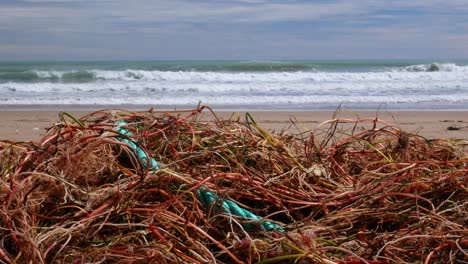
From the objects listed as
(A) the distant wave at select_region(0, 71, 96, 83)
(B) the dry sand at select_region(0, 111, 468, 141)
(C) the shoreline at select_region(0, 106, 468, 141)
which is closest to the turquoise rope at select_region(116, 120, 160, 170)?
(B) the dry sand at select_region(0, 111, 468, 141)

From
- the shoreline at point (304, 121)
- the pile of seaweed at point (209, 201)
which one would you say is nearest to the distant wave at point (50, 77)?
the shoreline at point (304, 121)

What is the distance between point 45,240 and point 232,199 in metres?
0.83

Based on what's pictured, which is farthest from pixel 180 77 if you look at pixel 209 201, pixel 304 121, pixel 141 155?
pixel 209 201

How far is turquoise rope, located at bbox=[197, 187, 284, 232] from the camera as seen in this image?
2266 mm

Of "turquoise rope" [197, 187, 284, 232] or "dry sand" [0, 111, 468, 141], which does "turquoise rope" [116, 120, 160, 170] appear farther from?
"dry sand" [0, 111, 468, 141]

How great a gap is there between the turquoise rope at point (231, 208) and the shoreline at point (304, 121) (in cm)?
414

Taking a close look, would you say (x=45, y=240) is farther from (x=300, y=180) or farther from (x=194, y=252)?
(x=300, y=180)

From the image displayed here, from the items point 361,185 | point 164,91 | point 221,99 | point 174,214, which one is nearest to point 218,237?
Answer: point 174,214

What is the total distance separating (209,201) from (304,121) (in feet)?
20.2

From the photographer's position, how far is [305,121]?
834 cm

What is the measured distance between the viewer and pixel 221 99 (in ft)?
43.2

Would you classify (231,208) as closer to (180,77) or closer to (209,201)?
(209,201)

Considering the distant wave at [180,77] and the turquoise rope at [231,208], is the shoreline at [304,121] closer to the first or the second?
the turquoise rope at [231,208]

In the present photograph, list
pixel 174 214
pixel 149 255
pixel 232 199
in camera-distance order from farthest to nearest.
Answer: pixel 232 199
pixel 174 214
pixel 149 255
